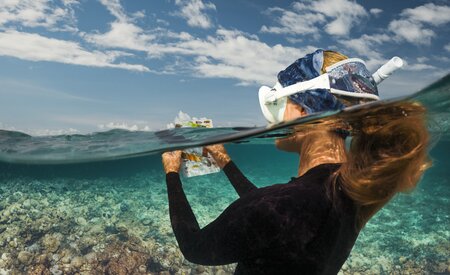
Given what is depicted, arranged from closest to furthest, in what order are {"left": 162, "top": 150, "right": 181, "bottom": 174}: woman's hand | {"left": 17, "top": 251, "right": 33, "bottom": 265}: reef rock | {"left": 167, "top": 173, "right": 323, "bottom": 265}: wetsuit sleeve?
{"left": 167, "top": 173, "right": 323, "bottom": 265}: wetsuit sleeve → {"left": 162, "top": 150, "right": 181, "bottom": 174}: woman's hand → {"left": 17, "top": 251, "right": 33, "bottom": 265}: reef rock

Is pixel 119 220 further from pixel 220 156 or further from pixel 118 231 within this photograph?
pixel 220 156

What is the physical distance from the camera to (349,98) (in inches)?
140

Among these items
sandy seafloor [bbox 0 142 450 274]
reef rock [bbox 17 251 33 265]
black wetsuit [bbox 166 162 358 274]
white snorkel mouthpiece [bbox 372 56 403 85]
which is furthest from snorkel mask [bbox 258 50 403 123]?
reef rock [bbox 17 251 33 265]

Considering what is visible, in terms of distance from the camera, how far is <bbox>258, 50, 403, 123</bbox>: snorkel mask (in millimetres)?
3371

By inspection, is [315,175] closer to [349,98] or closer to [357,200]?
[357,200]

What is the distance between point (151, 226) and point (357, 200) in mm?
10001

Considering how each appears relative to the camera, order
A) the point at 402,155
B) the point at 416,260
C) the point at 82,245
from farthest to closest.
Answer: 1. the point at 416,260
2. the point at 82,245
3. the point at 402,155

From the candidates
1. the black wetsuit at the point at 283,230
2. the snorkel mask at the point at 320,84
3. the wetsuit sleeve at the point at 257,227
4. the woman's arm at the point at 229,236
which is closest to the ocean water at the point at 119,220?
the snorkel mask at the point at 320,84

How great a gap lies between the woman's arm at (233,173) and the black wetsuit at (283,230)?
1104mm

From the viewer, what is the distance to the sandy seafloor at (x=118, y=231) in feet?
28.2

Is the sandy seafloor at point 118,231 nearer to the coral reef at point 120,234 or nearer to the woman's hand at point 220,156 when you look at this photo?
the coral reef at point 120,234

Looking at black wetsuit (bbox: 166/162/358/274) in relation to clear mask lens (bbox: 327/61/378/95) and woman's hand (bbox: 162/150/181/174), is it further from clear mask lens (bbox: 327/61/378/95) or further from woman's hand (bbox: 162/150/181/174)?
clear mask lens (bbox: 327/61/378/95)

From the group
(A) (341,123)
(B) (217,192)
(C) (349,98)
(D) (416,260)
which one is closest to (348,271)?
(D) (416,260)

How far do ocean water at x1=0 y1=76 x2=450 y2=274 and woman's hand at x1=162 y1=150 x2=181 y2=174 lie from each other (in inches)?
82.6
